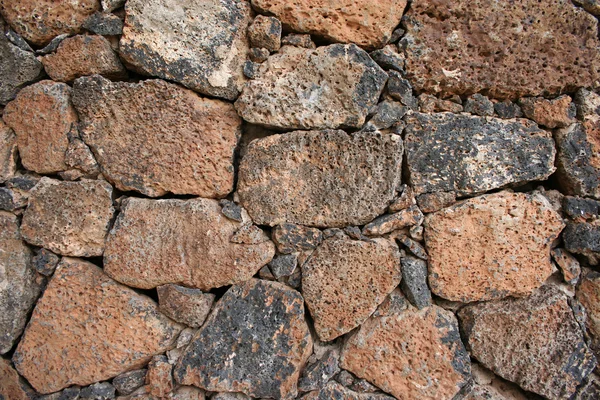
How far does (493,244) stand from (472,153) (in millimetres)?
366

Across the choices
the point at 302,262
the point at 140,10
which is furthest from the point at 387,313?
the point at 140,10

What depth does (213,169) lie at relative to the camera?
1474 millimetres

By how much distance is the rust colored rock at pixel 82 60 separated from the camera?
4.69 ft

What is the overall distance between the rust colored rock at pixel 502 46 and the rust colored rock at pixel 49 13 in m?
1.29

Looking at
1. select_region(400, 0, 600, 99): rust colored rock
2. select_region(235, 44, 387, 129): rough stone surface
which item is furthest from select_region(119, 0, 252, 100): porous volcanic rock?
select_region(400, 0, 600, 99): rust colored rock

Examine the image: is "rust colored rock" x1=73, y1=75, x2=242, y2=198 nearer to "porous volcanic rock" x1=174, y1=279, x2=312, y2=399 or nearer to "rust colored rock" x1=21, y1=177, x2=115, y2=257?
"rust colored rock" x1=21, y1=177, x2=115, y2=257

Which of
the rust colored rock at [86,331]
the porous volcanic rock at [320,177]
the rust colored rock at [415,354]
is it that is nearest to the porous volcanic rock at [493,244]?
the rust colored rock at [415,354]

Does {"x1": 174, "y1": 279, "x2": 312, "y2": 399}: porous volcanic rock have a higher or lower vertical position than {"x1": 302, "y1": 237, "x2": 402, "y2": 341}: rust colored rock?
→ lower

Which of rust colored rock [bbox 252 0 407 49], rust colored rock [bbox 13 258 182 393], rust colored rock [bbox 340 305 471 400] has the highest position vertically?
rust colored rock [bbox 252 0 407 49]

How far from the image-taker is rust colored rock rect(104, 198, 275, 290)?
1.46m

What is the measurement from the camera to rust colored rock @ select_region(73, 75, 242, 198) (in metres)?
1.45

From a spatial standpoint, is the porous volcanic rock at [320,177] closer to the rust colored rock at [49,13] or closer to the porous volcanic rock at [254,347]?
the porous volcanic rock at [254,347]

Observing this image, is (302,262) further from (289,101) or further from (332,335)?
(289,101)

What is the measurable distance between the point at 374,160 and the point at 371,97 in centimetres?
24
